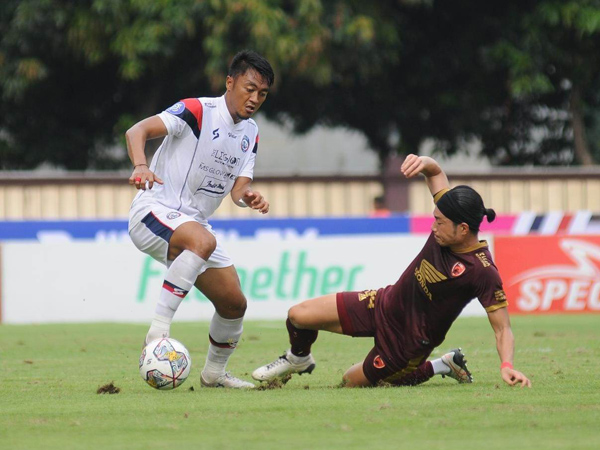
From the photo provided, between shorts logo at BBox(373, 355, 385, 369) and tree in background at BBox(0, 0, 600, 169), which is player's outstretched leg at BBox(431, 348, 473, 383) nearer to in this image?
shorts logo at BBox(373, 355, 385, 369)

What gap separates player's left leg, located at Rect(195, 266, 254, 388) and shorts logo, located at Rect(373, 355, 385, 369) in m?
0.88

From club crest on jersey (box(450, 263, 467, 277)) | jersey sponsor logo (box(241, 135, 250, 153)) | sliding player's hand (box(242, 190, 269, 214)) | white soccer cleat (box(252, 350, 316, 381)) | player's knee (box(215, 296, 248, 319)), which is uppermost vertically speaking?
jersey sponsor logo (box(241, 135, 250, 153))

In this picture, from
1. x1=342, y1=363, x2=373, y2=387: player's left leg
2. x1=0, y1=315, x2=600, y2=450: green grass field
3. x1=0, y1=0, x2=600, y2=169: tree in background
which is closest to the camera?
x1=0, y1=315, x2=600, y2=450: green grass field

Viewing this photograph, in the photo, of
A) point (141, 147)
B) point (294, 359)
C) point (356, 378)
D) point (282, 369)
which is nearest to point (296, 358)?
point (294, 359)

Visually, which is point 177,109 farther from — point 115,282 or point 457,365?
point 115,282

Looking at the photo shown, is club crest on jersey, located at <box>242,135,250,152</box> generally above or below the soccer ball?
above

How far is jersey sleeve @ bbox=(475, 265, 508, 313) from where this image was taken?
699cm

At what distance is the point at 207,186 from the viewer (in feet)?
25.7

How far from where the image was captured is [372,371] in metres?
7.39

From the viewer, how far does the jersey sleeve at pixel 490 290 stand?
6.99m

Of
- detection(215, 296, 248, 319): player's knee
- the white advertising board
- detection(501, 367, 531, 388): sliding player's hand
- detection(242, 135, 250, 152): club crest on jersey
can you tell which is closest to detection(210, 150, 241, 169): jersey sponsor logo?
detection(242, 135, 250, 152): club crest on jersey

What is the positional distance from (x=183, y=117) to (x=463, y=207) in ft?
6.38

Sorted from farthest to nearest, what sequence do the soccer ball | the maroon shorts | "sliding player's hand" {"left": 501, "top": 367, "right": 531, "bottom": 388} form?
the maroon shorts
the soccer ball
"sliding player's hand" {"left": 501, "top": 367, "right": 531, "bottom": 388}

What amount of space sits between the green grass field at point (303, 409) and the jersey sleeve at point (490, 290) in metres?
0.52
